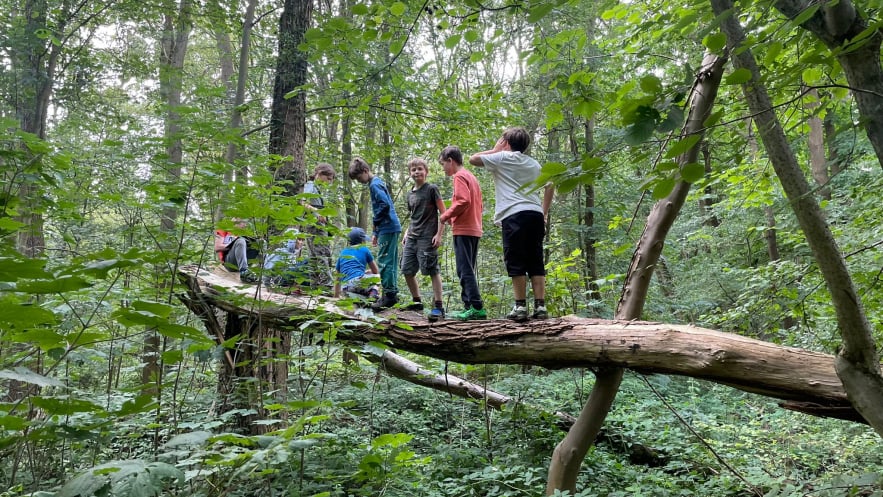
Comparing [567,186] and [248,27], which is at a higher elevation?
[248,27]

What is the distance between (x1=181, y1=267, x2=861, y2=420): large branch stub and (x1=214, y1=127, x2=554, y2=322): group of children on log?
A: 28cm

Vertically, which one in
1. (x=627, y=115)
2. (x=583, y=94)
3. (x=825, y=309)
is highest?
(x=583, y=94)

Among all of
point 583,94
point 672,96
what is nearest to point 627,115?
point 672,96

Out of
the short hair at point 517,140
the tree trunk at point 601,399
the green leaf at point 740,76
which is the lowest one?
the tree trunk at point 601,399

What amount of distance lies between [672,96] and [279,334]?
5074mm

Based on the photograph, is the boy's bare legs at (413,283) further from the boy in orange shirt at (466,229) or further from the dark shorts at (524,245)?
the dark shorts at (524,245)

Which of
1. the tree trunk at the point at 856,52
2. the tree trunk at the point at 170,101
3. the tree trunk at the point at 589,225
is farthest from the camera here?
the tree trunk at the point at 589,225

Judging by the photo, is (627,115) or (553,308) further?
(553,308)

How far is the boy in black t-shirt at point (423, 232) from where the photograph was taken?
16.8ft

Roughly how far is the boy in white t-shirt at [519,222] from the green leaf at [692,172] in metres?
2.73

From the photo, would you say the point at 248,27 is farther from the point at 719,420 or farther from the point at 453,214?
the point at 719,420

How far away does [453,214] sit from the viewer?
188 inches

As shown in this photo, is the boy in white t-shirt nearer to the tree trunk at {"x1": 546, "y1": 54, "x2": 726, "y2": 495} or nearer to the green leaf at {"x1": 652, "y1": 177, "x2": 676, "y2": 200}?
the tree trunk at {"x1": 546, "y1": 54, "x2": 726, "y2": 495}

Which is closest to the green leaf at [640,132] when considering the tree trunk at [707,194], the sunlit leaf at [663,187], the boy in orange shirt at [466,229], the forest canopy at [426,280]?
the forest canopy at [426,280]
